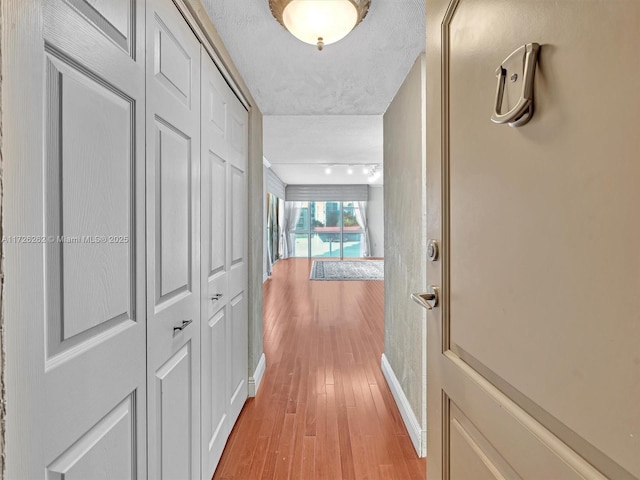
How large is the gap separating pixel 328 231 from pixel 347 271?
3316 mm

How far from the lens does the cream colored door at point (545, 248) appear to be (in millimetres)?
392

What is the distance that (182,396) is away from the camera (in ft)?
3.85

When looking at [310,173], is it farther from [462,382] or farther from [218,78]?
[462,382]

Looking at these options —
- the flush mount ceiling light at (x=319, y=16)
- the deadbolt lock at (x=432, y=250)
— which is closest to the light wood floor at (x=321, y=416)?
the deadbolt lock at (x=432, y=250)

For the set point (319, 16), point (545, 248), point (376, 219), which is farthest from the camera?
point (376, 219)

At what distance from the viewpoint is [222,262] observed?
1.67 meters

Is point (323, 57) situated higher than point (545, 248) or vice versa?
point (323, 57)

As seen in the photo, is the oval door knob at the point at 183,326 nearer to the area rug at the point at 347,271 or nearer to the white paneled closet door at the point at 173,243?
the white paneled closet door at the point at 173,243

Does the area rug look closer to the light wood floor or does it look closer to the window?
→ the window

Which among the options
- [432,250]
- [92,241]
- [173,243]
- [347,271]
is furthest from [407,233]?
[347,271]

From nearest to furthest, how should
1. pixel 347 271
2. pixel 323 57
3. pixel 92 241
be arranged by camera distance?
pixel 92 241 → pixel 323 57 → pixel 347 271

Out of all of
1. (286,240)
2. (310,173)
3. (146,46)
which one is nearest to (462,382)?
(146,46)

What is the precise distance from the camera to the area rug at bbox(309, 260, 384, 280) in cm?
695

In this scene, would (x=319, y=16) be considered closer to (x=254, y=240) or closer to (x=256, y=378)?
(x=254, y=240)
